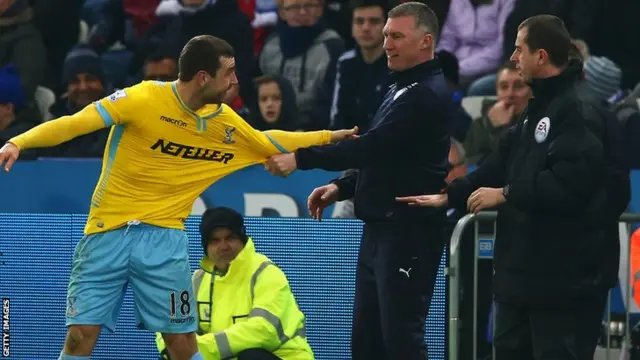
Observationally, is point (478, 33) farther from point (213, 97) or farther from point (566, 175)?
point (566, 175)

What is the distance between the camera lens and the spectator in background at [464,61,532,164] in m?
11.0

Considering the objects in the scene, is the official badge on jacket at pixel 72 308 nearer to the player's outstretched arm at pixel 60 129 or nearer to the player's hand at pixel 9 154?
the player's outstretched arm at pixel 60 129

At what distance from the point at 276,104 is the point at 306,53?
0.78 metres

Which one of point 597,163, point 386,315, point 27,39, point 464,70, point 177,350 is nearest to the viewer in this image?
point 597,163

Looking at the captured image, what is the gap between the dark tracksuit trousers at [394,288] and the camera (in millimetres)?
7734

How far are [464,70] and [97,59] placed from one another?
11.1ft

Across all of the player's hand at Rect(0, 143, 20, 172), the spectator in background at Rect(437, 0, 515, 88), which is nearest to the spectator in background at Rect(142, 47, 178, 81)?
the spectator in background at Rect(437, 0, 515, 88)

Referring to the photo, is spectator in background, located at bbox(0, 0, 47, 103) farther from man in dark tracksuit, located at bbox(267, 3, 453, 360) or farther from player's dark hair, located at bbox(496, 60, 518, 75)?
man in dark tracksuit, located at bbox(267, 3, 453, 360)

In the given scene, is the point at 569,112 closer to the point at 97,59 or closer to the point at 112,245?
the point at 112,245

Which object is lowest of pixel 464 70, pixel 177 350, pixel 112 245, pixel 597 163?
pixel 177 350

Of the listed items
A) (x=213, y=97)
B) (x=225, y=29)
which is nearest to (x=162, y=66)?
(x=225, y=29)

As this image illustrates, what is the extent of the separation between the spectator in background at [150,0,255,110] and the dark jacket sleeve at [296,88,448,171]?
15.8 ft

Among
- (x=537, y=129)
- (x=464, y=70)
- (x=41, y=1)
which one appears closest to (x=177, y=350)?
(x=537, y=129)

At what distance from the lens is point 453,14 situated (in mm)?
12531
